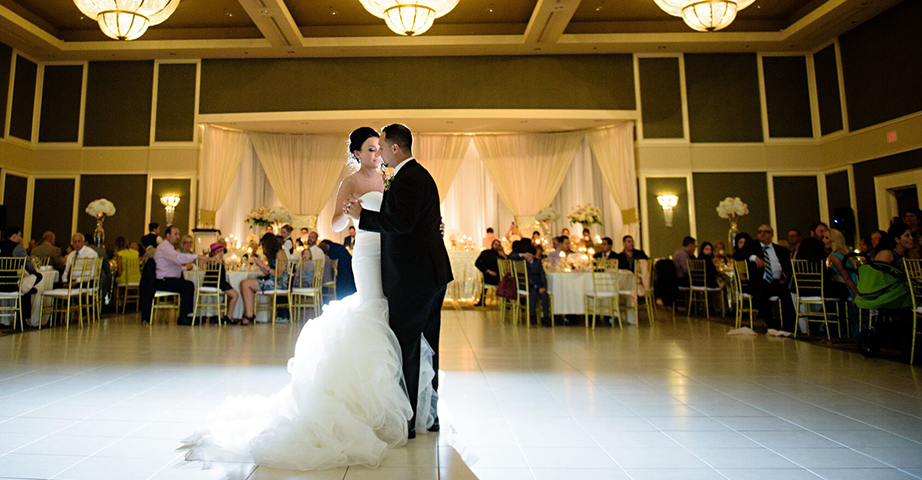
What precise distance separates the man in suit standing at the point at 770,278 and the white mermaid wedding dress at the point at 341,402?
5.65m

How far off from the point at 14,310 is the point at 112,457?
5.95 m

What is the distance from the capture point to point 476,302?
11.1 metres

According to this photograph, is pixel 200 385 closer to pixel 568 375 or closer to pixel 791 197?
pixel 568 375

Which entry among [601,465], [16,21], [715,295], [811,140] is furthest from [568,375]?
[16,21]

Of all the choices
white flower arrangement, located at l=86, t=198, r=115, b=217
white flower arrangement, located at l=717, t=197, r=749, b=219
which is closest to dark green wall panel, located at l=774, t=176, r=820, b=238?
white flower arrangement, located at l=717, t=197, r=749, b=219

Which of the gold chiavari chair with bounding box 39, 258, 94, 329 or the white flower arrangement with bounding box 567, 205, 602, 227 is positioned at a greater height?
the white flower arrangement with bounding box 567, 205, 602, 227

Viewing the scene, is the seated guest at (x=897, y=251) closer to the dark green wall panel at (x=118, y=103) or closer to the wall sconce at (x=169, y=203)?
the wall sconce at (x=169, y=203)

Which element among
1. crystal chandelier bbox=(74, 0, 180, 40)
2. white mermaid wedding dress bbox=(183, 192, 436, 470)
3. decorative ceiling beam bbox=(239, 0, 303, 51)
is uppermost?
decorative ceiling beam bbox=(239, 0, 303, 51)

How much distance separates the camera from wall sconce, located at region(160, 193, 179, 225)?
36.1 feet

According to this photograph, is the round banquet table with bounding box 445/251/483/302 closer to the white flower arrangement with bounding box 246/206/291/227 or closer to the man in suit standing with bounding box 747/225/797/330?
the white flower arrangement with bounding box 246/206/291/227

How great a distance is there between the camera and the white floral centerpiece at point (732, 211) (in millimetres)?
10109

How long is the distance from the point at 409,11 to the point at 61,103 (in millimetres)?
9084

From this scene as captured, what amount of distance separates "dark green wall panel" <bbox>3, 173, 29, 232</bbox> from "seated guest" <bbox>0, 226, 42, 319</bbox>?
519 cm

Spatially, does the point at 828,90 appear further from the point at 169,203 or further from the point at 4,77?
the point at 4,77
